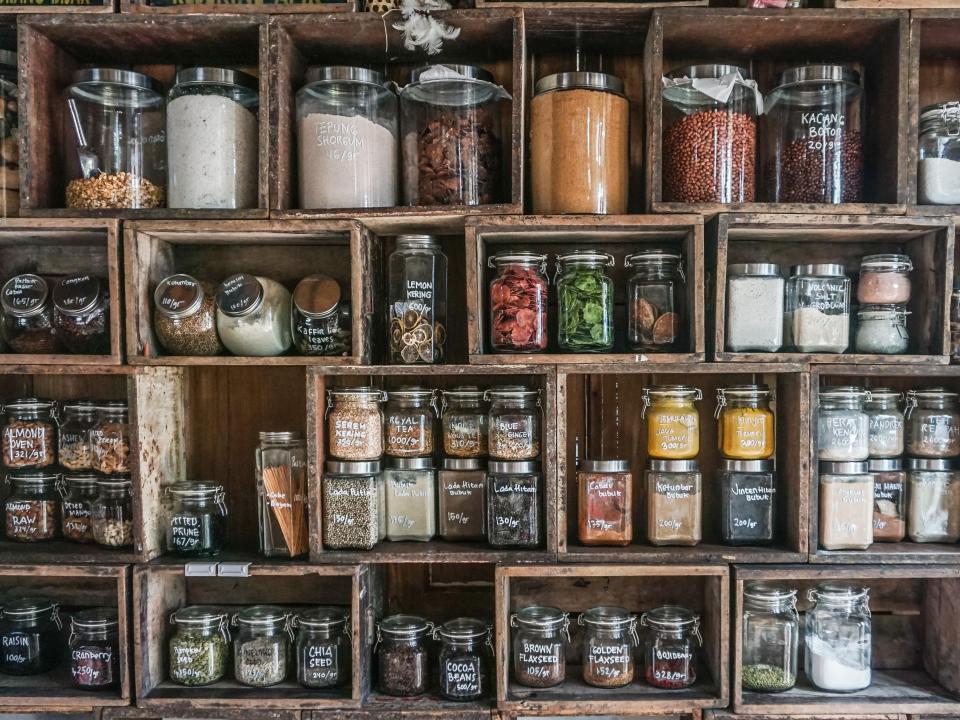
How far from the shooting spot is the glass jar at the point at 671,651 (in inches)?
62.2

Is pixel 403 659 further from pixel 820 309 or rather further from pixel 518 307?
pixel 820 309

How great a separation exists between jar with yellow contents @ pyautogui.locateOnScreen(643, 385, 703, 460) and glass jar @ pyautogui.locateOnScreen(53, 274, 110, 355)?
3.87 ft

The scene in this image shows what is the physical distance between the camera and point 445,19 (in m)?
1.58

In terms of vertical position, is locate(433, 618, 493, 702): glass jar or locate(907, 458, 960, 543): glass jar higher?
locate(907, 458, 960, 543): glass jar

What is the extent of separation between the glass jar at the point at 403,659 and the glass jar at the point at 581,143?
92cm

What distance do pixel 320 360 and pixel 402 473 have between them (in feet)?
1.01

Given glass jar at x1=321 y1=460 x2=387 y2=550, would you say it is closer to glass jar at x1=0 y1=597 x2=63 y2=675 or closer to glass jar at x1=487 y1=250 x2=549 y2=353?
glass jar at x1=487 y1=250 x2=549 y2=353

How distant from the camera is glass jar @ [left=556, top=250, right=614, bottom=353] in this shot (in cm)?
157

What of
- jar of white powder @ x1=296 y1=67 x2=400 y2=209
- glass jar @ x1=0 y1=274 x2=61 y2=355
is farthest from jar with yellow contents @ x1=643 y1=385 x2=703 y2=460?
glass jar @ x1=0 y1=274 x2=61 y2=355

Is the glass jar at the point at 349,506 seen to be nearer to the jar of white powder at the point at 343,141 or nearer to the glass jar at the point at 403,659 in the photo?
the glass jar at the point at 403,659

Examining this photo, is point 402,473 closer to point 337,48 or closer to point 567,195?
point 567,195

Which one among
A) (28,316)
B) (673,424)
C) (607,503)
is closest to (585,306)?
(673,424)

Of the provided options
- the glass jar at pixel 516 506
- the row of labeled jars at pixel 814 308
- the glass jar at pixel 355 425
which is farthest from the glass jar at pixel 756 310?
the glass jar at pixel 355 425

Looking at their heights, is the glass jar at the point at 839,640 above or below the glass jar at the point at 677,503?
below
